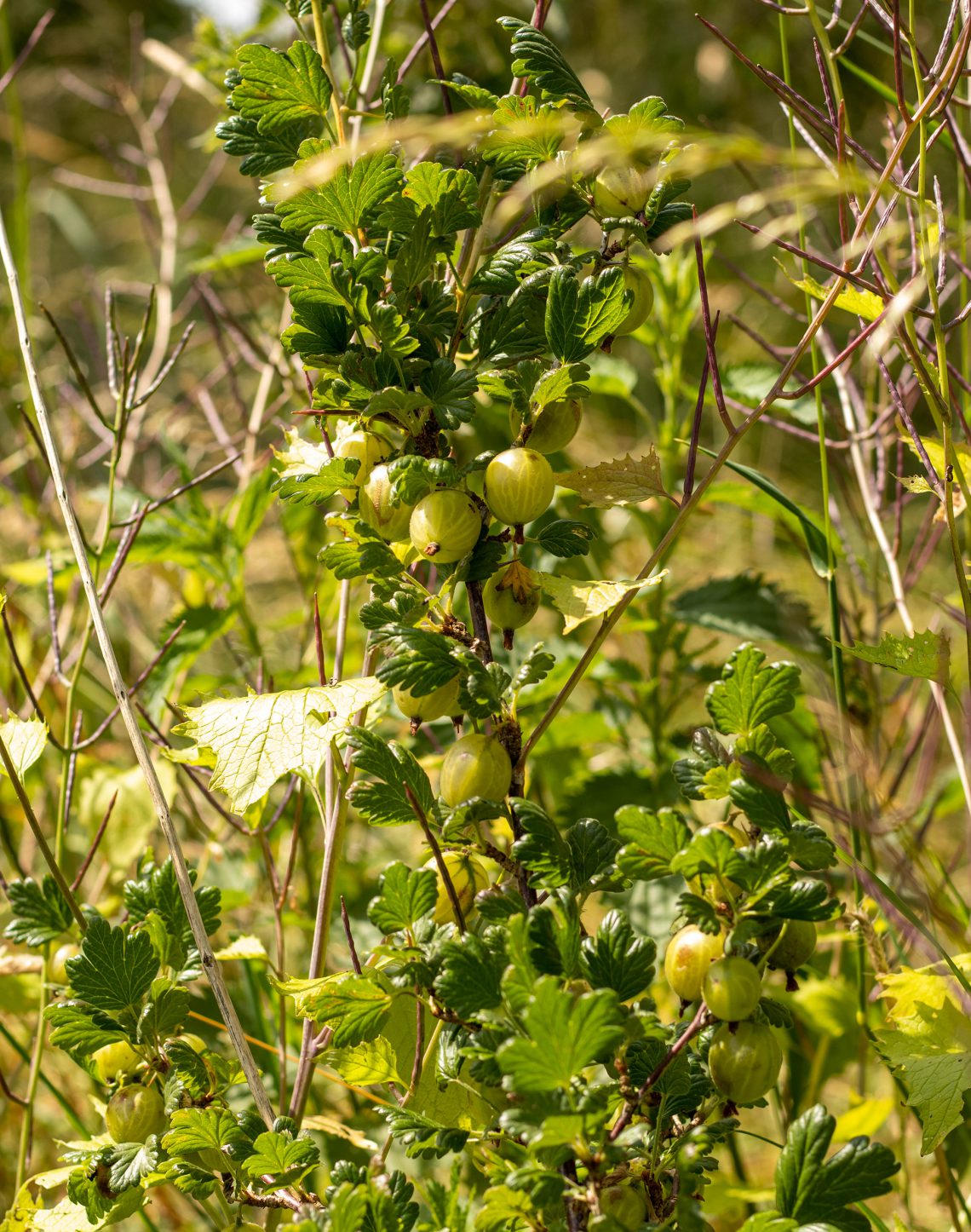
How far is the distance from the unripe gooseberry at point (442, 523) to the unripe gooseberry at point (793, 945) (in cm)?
15

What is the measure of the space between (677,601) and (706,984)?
49 centimetres

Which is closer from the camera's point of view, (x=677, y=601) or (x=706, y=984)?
(x=706, y=984)

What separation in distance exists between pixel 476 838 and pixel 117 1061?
157 millimetres

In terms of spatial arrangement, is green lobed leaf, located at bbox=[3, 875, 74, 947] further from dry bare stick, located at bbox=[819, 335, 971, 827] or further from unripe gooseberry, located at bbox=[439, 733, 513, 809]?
dry bare stick, located at bbox=[819, 335, 971, 827]

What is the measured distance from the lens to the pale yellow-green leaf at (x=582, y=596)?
1.13ft

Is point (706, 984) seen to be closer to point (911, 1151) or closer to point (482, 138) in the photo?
point (482, 138)

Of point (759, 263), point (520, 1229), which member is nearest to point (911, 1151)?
point (520, 1229)

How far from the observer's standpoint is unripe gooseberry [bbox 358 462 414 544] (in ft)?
1.19

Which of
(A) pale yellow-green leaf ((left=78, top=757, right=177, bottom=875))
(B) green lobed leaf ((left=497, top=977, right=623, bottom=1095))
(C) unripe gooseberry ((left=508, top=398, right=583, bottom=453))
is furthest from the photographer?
(A) pale yellow-green leaf ((left=78, top=757, right=177, bottom=875))

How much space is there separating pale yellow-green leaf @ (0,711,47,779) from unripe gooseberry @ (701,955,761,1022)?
27cm

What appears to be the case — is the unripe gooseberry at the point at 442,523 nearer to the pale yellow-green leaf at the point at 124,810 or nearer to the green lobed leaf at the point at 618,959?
the green lobed leaf at the point at 618,959

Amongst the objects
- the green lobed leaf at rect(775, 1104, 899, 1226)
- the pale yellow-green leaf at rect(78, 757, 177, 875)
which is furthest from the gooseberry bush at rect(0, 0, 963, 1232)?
the pale yellow-green leaf at rect(78, 757, 177, 875)

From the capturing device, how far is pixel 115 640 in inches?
37.4

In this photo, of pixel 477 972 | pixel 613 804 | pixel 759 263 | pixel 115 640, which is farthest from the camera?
pixel 759 263
